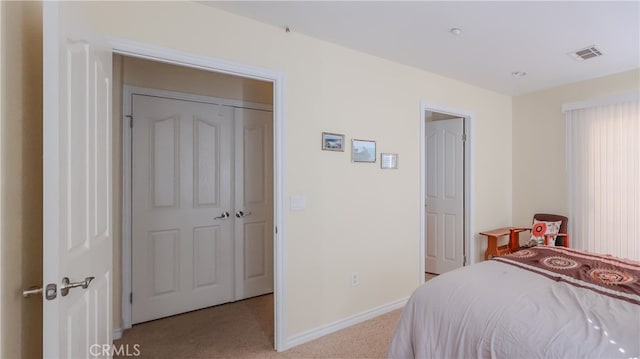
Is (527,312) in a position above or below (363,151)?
below

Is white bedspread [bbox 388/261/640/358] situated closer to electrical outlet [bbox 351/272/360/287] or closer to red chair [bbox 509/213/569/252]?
electrical outlet [bbox 351/272/360/287]

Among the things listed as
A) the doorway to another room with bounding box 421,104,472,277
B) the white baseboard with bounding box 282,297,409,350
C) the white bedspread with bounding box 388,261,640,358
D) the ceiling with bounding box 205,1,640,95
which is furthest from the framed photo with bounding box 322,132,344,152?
the doorway to another room with bounding box 421,104,472,277

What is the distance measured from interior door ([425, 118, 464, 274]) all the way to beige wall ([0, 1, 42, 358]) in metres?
3.79

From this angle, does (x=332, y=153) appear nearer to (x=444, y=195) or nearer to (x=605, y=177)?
(x=444, y=195)

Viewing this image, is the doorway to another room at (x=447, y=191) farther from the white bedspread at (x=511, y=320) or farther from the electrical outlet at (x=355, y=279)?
the white bedspread at (x=511, y=320)

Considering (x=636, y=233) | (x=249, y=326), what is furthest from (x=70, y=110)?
(x=636, y=233)

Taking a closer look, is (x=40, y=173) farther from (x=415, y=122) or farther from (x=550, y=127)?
(x=550, y=127)

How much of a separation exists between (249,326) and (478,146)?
3180mm

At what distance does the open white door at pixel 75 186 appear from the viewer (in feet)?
3.37

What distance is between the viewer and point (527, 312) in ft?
4.43

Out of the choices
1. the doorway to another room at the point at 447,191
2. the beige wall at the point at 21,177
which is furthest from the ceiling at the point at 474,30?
the beige wall at the point at 21,177

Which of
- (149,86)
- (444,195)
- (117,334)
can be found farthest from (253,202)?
(444,195)

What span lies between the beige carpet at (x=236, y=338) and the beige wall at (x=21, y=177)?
3.96 feet

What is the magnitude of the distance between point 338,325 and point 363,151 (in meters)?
1.48
